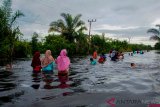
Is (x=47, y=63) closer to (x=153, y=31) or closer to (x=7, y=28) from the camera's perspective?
(x=7, y=28)

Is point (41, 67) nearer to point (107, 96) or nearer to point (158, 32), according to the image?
point (107, 96)

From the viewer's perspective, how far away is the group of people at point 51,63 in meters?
14.4

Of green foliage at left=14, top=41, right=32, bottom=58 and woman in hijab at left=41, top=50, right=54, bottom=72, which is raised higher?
green foliage at left=14, top=41, right=32, bottom=58

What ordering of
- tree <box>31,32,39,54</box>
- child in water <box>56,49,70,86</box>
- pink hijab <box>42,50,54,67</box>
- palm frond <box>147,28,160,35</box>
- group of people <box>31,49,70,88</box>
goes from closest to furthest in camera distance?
child in water <box>56,49,70,86</box> < group of people <box>31,49,70,88</box> < pink hijab <box>42,50,54,67</box> < tree <box>31,32,39,54</box> < palm frond <box>147,28,160,35</box>

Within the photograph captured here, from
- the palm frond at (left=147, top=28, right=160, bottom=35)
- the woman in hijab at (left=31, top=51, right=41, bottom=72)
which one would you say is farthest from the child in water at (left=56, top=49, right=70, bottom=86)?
the palm frond at (left=147, top=28, right=160, bottom=35)

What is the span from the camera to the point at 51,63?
1539cm

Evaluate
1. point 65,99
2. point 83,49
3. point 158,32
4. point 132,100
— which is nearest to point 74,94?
point 65,99

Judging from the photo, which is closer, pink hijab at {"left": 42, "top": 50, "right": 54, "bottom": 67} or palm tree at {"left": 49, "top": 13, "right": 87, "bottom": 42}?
pink hijab at {"left": 42, "top": 50, "right": 54, "bottom": 67}

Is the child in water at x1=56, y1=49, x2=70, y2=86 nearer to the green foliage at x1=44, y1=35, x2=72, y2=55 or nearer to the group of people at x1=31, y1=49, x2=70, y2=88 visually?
the group of people at x1=31, y1=49, x2=70, y2=88

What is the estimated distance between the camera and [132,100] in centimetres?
801

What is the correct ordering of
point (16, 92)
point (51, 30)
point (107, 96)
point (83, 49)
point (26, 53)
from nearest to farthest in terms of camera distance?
point (107, 96), point (16, 92), point (26, 53), point (51, 30), point (83, 49)

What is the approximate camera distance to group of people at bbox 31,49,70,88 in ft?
47.3

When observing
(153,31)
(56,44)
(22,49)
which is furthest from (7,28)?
(153,31)

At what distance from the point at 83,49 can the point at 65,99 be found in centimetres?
5014
